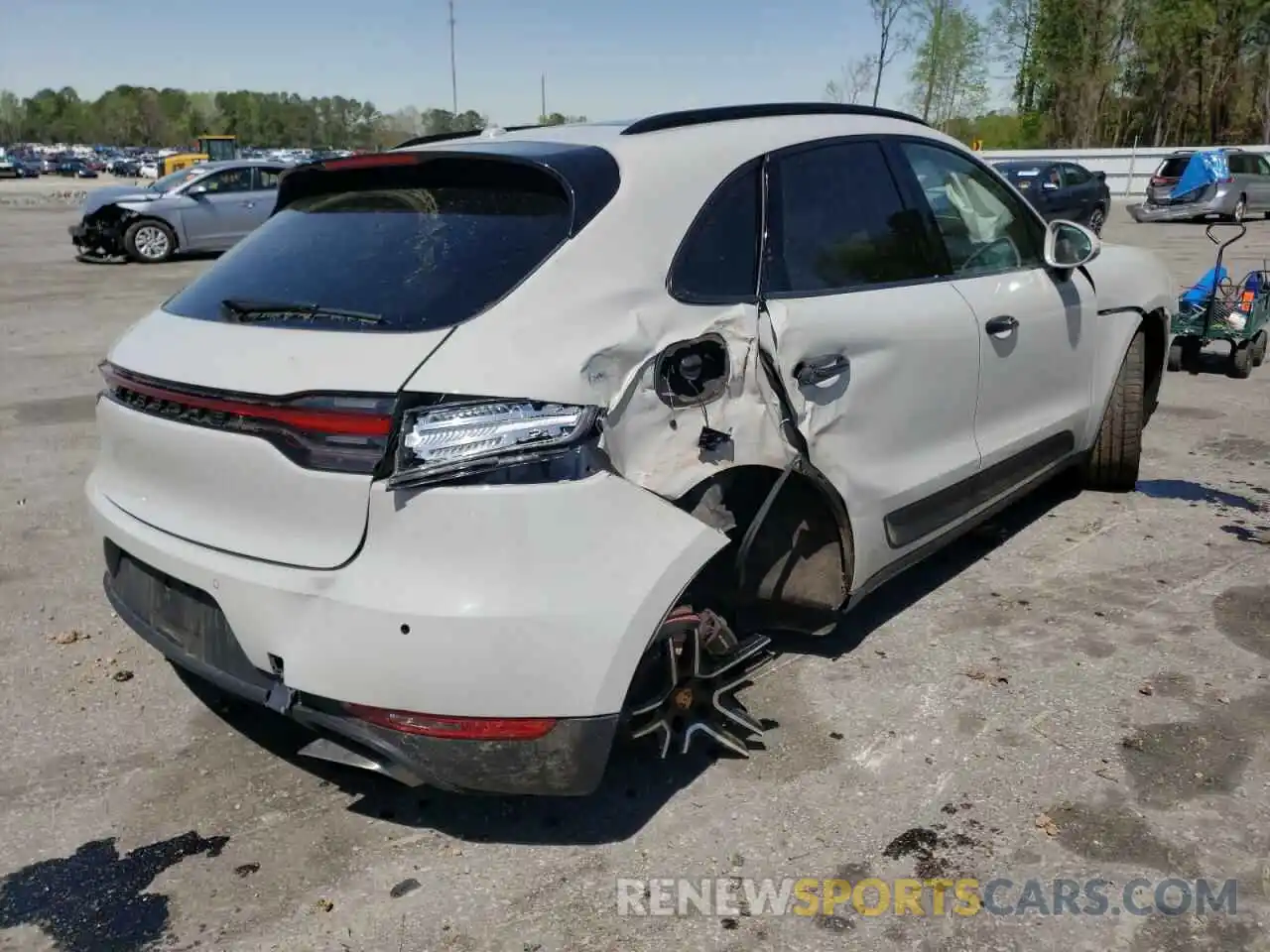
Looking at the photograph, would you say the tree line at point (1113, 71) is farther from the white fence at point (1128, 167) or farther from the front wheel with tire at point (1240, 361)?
the front wheel with tire at point (1240, 361)

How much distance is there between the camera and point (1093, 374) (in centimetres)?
479

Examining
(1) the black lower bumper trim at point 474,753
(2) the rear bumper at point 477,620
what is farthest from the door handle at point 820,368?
(1) the black lower bumper trim at point 474,753

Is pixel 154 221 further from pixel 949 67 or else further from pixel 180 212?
pixel 949 67

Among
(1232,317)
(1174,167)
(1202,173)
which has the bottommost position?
(1232,317)

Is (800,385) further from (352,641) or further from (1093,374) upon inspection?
(1093,374)

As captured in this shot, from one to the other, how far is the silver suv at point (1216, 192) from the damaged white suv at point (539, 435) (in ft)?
80.2

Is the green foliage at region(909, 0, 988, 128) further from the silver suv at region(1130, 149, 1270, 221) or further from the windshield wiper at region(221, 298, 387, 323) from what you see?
the windshield wiper at region(221, 298, 387, 323)

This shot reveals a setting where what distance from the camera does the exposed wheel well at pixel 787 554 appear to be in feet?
9.94

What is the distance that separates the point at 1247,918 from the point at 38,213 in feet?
119

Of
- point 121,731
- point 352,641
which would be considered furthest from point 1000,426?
point 121,731

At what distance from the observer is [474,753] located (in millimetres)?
2439

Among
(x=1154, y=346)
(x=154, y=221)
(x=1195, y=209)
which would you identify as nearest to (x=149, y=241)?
(x=154, y=221)

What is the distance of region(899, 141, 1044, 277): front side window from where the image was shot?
12.9 feet

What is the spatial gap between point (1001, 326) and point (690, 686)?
6.44 feet
